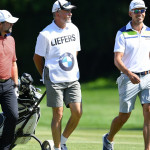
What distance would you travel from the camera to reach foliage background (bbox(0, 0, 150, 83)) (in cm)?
4134

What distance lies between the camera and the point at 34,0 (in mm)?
40562

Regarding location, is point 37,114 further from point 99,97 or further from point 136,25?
point 99,97

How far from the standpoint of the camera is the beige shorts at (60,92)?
9.81 metres

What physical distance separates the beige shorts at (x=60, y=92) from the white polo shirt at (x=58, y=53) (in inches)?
3.3

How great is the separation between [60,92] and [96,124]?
8523 mm

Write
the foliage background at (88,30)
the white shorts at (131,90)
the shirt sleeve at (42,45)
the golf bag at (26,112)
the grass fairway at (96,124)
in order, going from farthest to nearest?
the foliage background at (88,30)
the grass fairway at (96,124)
the golf bag at (26,112)
the white shorts at (131,90)
the shirt sleeve at (42,45)

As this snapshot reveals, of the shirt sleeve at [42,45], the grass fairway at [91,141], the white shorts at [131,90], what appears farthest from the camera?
the grass fairway at [91,141]

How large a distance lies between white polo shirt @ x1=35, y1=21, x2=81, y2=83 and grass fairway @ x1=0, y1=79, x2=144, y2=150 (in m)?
1.87

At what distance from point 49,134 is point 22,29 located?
1124 inches

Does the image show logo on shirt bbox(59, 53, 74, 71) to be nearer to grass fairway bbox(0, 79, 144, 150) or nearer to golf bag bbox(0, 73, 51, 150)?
→ golf bag bbox(0, 73, 51, 150)

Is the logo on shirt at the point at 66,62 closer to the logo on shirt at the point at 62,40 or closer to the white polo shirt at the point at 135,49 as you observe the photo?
the logo on shirt at the point at 62,40

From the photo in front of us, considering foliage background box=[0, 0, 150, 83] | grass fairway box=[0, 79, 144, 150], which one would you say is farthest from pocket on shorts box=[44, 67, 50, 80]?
foliage background box=[0, 0, 150, 83]

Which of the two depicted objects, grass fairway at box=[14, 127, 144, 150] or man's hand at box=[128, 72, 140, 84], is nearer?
man's hand at box=[128, 72, 140, 84]

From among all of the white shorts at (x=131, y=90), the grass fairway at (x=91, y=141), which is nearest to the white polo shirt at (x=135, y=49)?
the white shorts at (x=131, y=90)
